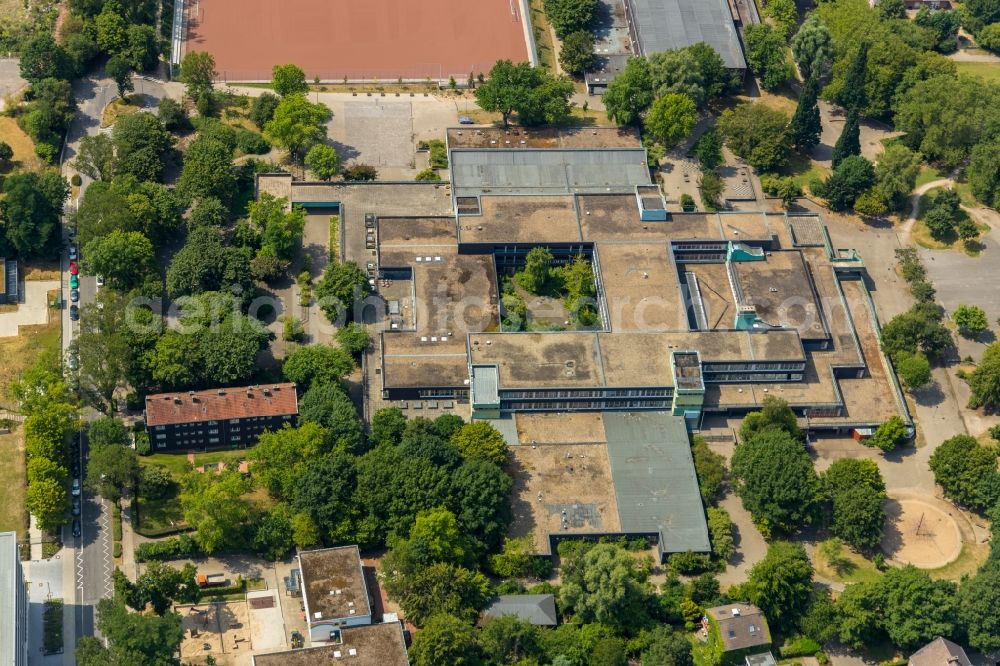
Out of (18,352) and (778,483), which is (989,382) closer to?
(778,483)

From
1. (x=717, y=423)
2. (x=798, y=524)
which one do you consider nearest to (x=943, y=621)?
(x=798, y=524)

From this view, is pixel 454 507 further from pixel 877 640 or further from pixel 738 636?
pixel 877 640

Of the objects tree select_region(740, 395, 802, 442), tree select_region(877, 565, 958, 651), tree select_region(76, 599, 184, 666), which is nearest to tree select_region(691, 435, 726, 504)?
tree select_region(740, 395, 802, 442)

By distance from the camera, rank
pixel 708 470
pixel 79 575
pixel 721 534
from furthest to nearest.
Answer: pixel 708 470, pixel 721 534, pixel 79 575

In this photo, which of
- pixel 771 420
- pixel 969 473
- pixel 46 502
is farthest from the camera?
pixel 771 420

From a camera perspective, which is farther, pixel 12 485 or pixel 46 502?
pixel 12 485

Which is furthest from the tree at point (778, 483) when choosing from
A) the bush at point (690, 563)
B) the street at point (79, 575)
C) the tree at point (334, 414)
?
the street at point (79, 575)

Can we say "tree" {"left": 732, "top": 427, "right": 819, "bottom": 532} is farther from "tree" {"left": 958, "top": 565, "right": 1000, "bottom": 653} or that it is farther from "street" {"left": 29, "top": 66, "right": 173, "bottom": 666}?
"street" {"left": 29, "top": 66, "right": 173, "bottom": 666}

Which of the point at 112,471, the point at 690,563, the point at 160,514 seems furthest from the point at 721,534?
the point at 112,471
